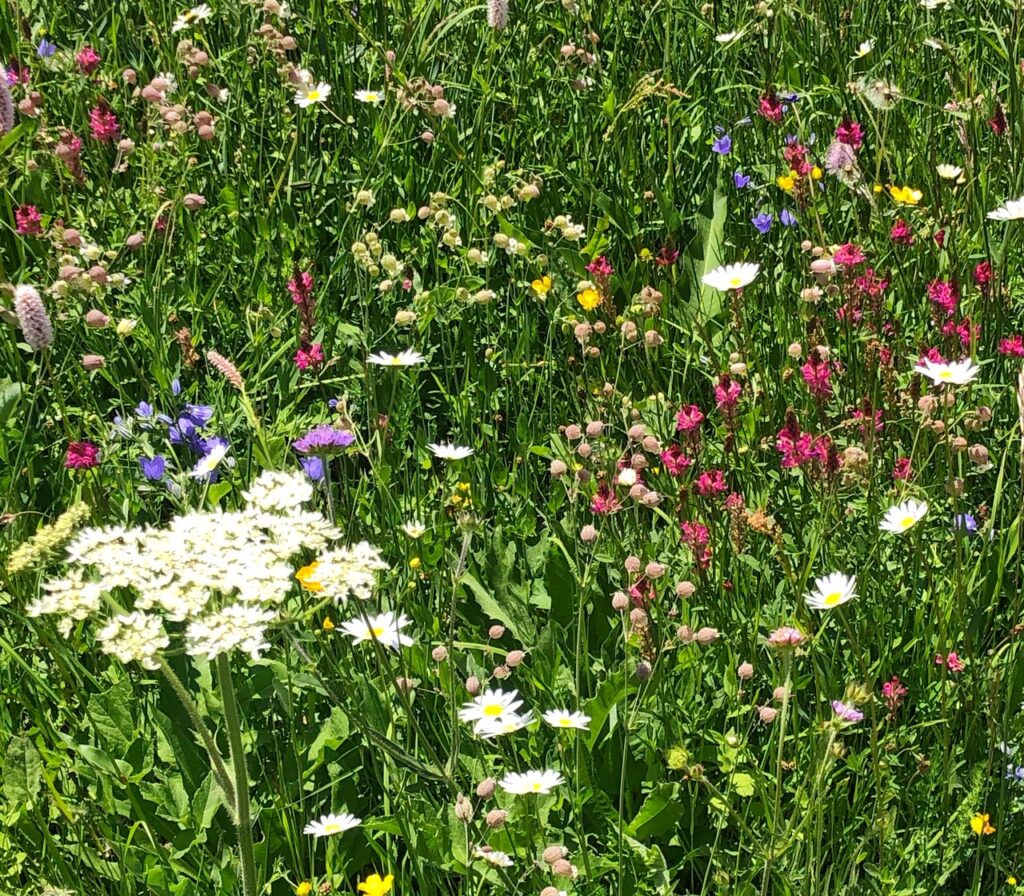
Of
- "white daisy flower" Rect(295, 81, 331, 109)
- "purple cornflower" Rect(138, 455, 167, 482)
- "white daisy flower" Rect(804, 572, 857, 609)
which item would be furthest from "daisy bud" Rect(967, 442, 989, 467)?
"white daisy flower" Rect(295, 81, 331, 109)

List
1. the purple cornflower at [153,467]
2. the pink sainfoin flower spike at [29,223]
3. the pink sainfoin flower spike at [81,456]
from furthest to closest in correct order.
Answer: the pink sainfoin flower spike at [29,223] < the purple cornflower at [153,467] < the pink sainfoin flower spike at [81,456]

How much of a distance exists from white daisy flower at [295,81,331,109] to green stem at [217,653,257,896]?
1862 millimetres

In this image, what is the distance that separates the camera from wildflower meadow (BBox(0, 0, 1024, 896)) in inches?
64.4

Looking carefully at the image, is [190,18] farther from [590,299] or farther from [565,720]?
[565,720]

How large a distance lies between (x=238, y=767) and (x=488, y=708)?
1.60ft

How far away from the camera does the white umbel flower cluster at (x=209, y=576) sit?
1172mm

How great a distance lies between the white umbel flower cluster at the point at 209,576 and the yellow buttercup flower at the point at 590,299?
103 cm

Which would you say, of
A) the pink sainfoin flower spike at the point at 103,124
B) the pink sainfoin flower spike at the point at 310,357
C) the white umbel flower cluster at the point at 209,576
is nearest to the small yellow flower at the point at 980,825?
the white umbel flower cluster at the point at 209,576

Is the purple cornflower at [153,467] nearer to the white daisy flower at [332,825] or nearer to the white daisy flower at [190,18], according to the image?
the white daisy flower at [332,825]

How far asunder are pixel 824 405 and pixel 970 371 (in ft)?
0.83

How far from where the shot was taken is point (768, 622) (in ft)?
6.56

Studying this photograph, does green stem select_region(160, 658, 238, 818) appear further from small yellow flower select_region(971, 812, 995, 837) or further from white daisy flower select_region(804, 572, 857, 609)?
small yellow flower select_region(971, 812, 995, 837)

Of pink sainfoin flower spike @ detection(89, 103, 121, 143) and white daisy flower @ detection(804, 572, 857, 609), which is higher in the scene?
pink sainfoin flower spike @ detection(89, 103, 121, 143)

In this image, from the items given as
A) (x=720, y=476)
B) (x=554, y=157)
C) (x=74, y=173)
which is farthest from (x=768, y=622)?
(x=74, y=173)
